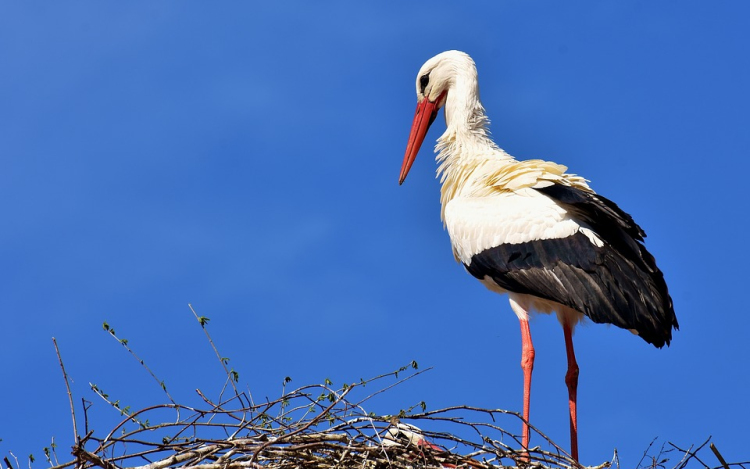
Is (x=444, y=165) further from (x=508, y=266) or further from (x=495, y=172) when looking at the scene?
(x=508, y=266)

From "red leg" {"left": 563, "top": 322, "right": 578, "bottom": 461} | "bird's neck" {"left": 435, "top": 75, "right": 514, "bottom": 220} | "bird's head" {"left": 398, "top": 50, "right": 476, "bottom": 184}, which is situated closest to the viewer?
"red leg" {"left": 563, "top": 322, "right": 578, "bottom": 461}

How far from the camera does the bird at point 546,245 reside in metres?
6.27

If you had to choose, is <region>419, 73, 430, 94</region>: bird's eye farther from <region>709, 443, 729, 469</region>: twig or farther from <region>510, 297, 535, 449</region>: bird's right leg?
<region>709, 443, 729, 469</region>: twig

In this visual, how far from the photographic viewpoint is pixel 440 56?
25.7 feet

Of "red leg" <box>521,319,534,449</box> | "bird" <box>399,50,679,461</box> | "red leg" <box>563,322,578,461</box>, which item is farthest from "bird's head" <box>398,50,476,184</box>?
"red leg" <box>563,322,578,461</box>

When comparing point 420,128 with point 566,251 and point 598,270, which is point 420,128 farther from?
point 598,270

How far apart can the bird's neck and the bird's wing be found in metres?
0.27

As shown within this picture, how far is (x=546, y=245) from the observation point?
655 centimetres

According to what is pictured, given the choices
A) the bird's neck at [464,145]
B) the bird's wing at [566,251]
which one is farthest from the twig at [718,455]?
the bird's neck at [464,145]

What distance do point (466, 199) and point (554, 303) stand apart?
2.67ft

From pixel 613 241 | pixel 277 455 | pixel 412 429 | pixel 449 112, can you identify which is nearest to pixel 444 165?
pixel 449 112

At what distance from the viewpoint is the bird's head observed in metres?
7.73

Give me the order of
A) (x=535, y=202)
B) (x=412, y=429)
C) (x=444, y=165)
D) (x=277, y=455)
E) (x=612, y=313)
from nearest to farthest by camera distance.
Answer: (x=277, y=455) < (x=412, y=429) < (x=612, y=313) < (x=535, y=202) < (x=444, y=165)

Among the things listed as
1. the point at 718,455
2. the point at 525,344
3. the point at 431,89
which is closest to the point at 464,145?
the point at 431,89
